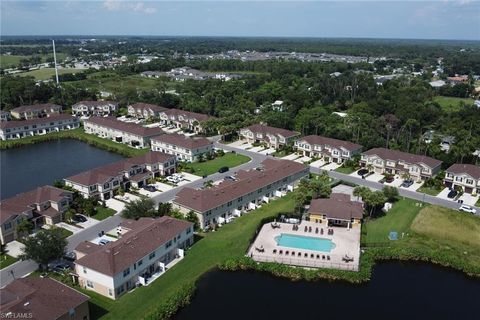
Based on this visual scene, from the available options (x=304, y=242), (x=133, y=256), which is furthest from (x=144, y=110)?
(x=133, y=256)

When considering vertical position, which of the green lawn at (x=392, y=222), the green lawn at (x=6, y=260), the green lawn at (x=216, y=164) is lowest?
the green lawn at (x=6, y=260)

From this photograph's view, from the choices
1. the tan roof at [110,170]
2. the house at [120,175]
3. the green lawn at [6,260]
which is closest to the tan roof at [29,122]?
the house at [120,175]

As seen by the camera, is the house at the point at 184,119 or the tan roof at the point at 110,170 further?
the house at the point at 184,119

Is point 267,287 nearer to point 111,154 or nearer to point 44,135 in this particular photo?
point 111,154

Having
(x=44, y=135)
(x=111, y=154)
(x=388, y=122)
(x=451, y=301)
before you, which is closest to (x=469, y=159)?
(x=388, y=122)

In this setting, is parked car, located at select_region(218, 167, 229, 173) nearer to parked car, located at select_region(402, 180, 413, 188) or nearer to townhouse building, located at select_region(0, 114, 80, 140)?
parked car, located at select_region(402, 180, 413, 188)

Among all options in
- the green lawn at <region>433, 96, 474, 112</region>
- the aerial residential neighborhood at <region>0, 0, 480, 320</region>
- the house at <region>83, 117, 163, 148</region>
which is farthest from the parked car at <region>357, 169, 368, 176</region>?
the green lawn at <region>433, 96, 474, 112</region>

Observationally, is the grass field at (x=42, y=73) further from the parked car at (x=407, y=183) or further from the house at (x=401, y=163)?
the parked car at (x=407, y=183)
